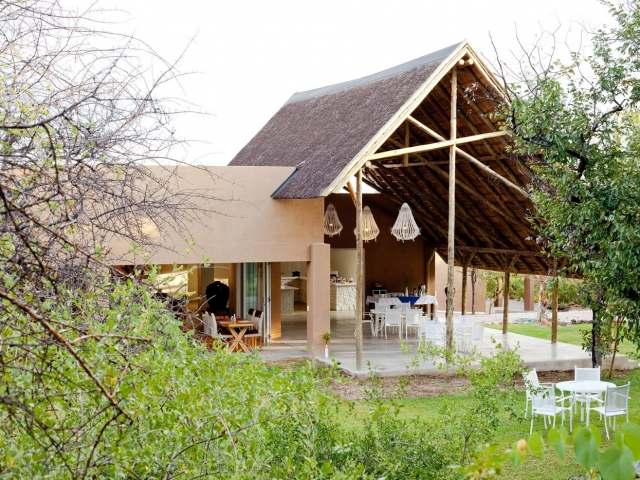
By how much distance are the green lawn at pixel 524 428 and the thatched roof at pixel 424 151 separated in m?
3.15

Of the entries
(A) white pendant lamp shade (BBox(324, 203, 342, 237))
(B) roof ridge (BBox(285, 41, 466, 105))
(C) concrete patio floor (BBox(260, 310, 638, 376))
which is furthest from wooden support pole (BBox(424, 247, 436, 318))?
(B) roof ridge (BBox(285, 41, 466, 105))

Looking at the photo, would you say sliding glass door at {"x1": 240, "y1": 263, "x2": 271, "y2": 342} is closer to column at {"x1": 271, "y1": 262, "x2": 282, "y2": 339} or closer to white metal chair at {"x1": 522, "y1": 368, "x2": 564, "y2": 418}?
column at {"x1": 271, "y1": 262, "x2": 282, "y2": 339}

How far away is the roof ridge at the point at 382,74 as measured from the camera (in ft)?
44.7

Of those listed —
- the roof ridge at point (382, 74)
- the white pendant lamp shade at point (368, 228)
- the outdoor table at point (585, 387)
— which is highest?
the roof ridge at point (382, 74)

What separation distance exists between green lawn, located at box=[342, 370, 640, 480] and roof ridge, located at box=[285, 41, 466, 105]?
21.2 ft

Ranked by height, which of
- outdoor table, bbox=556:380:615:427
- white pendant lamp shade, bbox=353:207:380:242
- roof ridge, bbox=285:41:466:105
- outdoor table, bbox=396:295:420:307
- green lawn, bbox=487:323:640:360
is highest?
roof ridge, bbox=285:41:466:105

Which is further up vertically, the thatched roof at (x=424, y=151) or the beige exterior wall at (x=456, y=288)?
the thatched roof at (x=424, y=151)

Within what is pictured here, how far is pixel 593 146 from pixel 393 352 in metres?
8.70

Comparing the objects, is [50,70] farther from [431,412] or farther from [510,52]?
[431,412]

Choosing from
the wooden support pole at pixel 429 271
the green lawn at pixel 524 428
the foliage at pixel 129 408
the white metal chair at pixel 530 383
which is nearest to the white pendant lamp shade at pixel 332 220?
the wooden support pole at pixel 429 271

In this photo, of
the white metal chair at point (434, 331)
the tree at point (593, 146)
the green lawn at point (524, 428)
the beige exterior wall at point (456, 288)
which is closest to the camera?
the tree at point (593, 146)

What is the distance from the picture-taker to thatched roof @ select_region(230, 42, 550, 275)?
13.1m

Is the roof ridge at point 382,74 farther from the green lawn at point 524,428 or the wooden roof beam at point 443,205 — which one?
the green lawn at point 524,428

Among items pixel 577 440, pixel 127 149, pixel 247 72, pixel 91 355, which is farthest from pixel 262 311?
pixel 247 72
